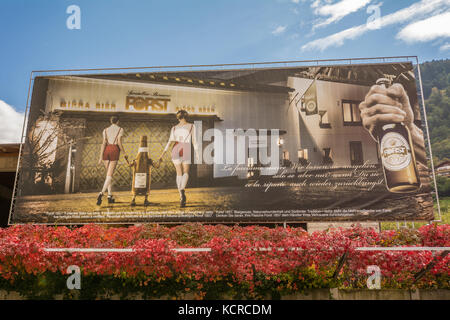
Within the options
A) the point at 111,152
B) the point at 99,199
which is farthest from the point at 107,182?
the point at 111,152

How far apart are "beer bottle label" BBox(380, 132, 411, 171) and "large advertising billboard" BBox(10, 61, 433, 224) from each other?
0.03 m

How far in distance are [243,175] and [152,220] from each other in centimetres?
337

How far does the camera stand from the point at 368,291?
207 inches

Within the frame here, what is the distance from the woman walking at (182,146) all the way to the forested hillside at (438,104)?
4225 cm

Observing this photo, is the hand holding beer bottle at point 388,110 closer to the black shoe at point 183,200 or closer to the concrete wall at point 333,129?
the concrete wall at point 333,129

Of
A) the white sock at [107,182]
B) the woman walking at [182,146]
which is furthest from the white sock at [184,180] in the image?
the white sock at [107,182]

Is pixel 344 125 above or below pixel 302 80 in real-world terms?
below

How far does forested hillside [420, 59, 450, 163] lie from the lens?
4083cm

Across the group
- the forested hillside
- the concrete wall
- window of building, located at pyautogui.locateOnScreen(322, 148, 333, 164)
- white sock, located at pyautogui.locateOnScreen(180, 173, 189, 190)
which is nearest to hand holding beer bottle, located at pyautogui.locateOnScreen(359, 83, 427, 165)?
the concrete wall

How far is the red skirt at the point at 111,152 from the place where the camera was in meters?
10.3
